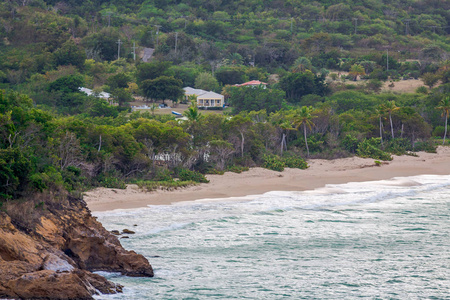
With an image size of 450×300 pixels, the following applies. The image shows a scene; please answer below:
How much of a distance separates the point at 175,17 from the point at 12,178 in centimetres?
11466

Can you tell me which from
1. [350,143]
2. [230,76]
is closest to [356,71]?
[230,76]

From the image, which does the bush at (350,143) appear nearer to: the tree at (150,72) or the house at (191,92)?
the house at (191,92)

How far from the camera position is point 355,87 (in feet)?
277

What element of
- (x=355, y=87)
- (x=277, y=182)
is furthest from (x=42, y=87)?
(x=355, y=87)

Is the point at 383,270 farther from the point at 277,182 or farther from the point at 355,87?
the point at 355,87

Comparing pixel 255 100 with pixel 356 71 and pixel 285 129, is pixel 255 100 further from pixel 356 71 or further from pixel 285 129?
pixel 356 71

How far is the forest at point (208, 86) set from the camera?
32562 millimetres

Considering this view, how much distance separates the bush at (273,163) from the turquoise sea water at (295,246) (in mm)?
5242

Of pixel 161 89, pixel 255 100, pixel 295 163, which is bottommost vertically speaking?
pixel 295 163

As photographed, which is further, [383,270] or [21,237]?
[383,270]

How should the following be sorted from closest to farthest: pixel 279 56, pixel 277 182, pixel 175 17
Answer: pixel 277 182 < pixel 279 56 < pixel 175 17

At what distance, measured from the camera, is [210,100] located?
7262 cm

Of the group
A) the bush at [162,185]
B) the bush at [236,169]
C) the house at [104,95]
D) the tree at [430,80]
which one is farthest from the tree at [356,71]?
the bush at [162,185]

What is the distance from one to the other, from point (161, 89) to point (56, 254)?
177 feet
